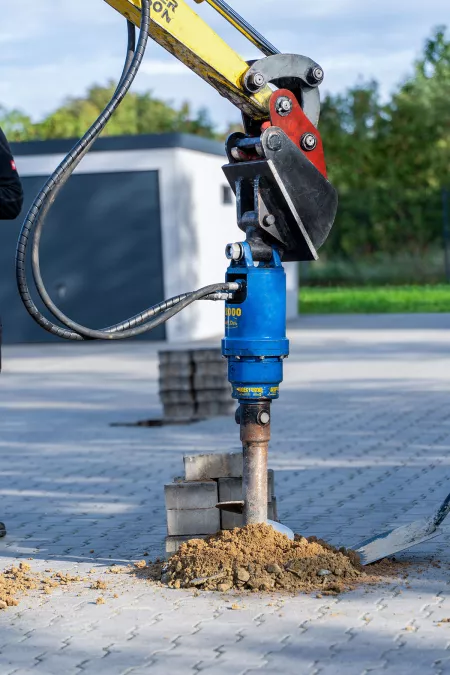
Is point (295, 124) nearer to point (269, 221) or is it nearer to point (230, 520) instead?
point (269, 221)

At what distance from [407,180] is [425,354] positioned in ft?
117

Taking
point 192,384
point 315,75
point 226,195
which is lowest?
point 192,384

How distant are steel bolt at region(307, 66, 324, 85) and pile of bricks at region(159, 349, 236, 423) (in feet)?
20.5

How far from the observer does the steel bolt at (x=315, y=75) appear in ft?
20.2

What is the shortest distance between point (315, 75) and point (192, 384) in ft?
21.2

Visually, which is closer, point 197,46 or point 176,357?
point 197,46

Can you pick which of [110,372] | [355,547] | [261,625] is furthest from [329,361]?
[261,625]

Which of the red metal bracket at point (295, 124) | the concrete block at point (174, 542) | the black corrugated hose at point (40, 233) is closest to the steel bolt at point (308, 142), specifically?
the red metal bracket at point (295, 124)

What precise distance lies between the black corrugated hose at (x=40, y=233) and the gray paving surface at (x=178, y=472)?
1.19m

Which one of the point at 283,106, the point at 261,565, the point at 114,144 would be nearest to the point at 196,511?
the point at 261,565

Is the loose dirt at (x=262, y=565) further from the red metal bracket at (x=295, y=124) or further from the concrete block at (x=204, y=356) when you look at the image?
the concrete block at (x=204, y=356)

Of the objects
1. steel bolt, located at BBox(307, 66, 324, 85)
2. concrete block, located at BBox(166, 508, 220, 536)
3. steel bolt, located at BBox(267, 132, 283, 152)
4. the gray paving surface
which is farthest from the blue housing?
the gray paving surface

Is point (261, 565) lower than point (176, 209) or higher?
lower

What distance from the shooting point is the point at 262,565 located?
5867 mm
